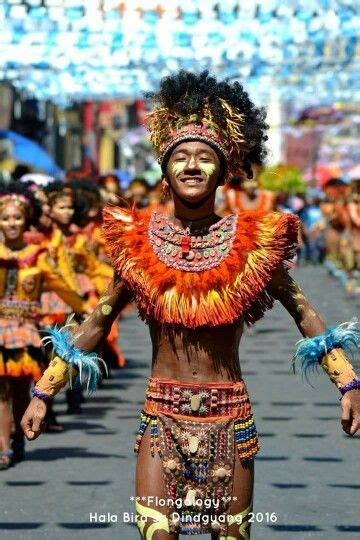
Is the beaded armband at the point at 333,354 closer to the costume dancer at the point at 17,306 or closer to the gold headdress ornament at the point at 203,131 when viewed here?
the gold headdress ornament at the point at 203,131

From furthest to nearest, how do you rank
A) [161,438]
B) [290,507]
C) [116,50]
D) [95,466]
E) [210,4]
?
[116,50] → [210,4] → [95,466] → [290,507] → [161,438]

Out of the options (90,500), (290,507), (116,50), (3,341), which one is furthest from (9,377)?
(116,50)

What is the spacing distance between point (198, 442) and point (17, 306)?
4.60 metres

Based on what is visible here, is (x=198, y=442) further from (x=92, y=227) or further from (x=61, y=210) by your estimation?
(x=92, y=227)

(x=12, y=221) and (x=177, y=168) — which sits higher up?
(x=12, y=221)

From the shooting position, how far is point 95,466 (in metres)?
10.2

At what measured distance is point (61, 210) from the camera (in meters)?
13.3

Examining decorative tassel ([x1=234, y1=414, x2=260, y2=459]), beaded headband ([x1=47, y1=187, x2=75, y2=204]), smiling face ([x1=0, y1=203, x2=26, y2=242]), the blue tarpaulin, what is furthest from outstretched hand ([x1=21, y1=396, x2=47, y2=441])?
the blue tarpaulin

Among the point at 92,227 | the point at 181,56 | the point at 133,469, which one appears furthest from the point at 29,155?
the point at 133,469

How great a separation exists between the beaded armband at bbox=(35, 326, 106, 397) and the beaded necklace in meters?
0.47

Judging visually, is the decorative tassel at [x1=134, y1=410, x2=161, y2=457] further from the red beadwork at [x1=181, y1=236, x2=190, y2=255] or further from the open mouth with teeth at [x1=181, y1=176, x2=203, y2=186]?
the open mouth with teeth at [x1=181, y1=176, x2=203, y2=186]

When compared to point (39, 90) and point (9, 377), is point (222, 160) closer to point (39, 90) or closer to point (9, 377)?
point (9, 377)

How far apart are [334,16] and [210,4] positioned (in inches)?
70.2

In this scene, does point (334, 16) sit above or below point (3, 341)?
above
